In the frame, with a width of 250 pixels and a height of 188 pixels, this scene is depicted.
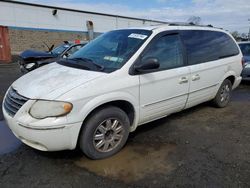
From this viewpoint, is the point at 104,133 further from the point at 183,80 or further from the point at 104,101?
the point at 183,80

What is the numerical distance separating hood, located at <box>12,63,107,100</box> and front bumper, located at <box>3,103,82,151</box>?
0.31 meters

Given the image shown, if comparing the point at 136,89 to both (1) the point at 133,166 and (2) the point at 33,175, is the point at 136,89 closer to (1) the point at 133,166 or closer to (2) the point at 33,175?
(1) the point at 133,166

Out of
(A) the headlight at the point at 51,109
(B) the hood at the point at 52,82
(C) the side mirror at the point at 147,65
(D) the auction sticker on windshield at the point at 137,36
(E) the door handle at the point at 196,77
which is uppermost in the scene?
(D) the auction sticker on windshield at the point at 137,36

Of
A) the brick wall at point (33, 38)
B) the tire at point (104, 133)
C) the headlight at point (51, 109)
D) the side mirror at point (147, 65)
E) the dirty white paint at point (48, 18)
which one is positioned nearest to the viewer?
the headlight at point (51, 109)

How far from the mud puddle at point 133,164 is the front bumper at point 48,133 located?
0.46 m

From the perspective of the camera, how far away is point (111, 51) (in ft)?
12.8

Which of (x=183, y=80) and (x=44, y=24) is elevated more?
(x=44, y=24)

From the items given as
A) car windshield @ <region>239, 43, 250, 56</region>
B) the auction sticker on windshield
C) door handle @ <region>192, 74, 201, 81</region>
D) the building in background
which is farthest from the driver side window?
the building in background

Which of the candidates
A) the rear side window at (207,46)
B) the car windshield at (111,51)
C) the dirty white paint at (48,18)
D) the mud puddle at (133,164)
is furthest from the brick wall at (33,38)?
the mud puddle at (133,164)

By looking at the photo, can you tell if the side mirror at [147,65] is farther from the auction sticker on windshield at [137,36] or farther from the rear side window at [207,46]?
the rear side window at [207,46]

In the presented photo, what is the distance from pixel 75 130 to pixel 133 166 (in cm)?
91

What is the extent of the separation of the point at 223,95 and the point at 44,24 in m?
24.6

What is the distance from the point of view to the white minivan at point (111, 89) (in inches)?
115

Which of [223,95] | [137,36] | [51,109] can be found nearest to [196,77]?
[137,36]
